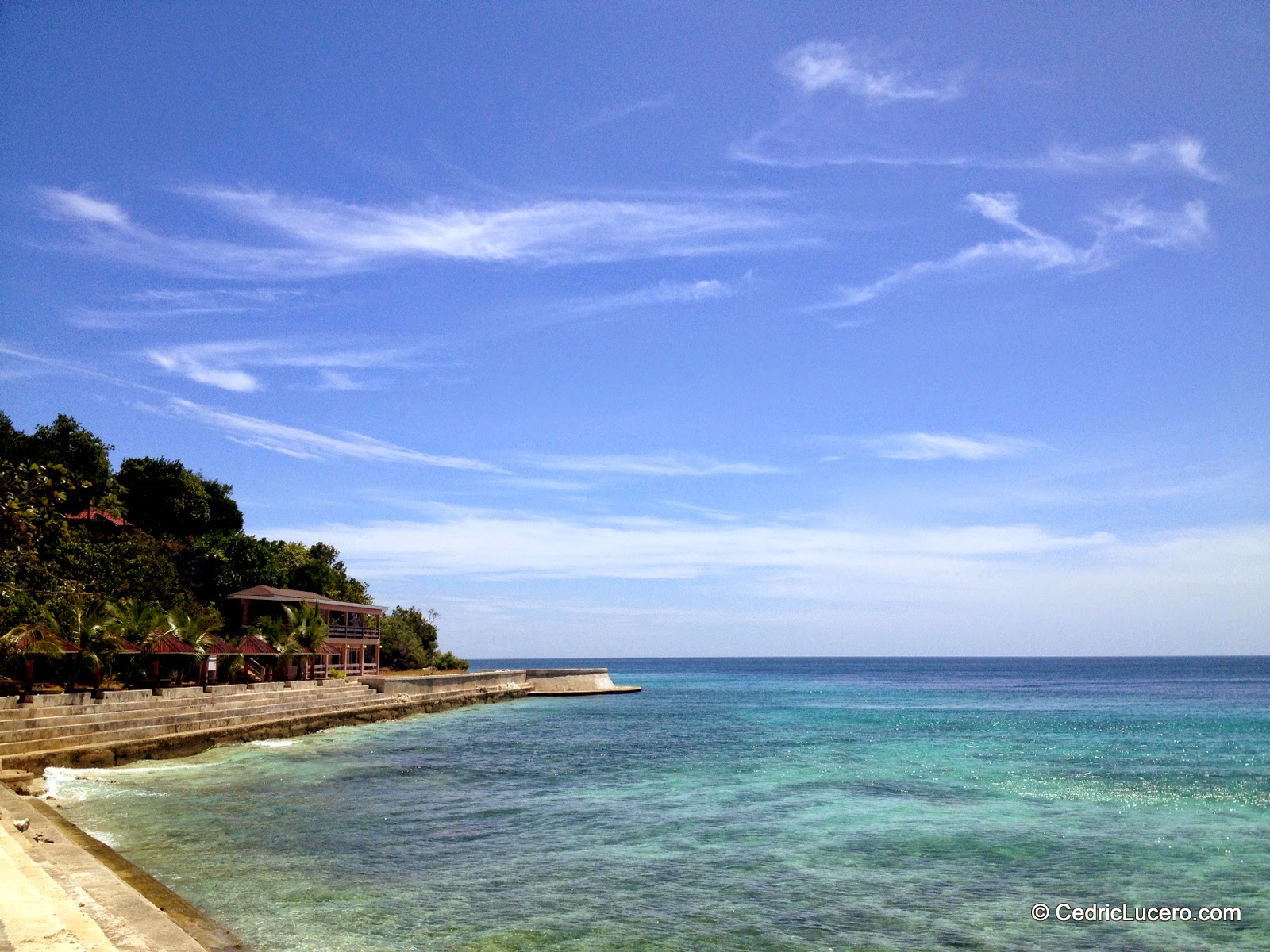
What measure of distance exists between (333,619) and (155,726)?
29740mm

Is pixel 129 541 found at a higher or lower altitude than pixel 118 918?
higher

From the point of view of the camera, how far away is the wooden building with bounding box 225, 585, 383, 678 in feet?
167

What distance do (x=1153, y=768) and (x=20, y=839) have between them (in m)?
31.6

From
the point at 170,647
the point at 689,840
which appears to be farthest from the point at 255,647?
the point at 689,840

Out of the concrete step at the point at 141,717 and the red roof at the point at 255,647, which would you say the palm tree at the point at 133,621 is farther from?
the red roof at the point at 255,647

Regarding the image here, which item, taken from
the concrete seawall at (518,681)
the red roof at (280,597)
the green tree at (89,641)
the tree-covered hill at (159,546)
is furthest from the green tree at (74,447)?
the green tree at (89,641)

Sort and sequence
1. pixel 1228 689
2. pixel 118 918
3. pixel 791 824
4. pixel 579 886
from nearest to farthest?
pixel 118 918
pixel 579 886
pixel 791 824
pixel 1228 689

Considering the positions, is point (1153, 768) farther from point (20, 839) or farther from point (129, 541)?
point (129, 541)

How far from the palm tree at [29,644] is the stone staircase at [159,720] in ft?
7.14

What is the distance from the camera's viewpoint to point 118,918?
9094mm

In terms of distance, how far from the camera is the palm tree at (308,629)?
45.1m

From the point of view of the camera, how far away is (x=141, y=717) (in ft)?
92.5

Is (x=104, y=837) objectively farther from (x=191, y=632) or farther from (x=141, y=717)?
(x=191, y=632)

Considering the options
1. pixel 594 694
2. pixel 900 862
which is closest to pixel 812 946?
pixel 900 862
